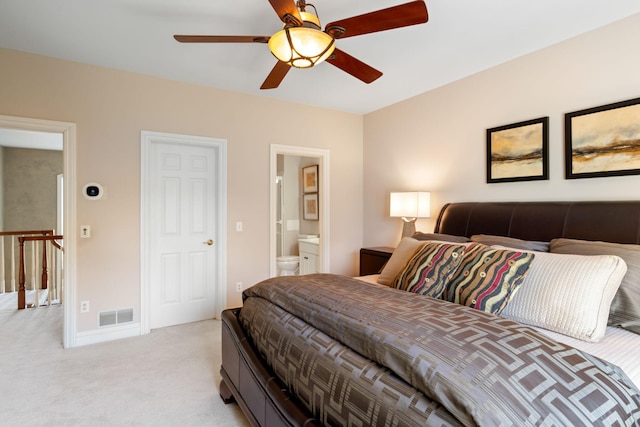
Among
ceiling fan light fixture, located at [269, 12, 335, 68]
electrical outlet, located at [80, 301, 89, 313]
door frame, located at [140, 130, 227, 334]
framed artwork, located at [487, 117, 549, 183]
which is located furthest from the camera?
door frame, located at [140, 130, 227, 334]

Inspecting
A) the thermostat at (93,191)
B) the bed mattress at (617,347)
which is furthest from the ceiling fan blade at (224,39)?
the bed mattress at (617,347)

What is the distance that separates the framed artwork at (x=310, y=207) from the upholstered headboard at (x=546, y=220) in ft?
7.71

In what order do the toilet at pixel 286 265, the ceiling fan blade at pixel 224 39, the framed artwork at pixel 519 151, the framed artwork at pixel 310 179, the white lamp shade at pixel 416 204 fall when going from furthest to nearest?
the framed artwork at pixel 310 179 < the toilet at pixel 286 265 < the white lamp shade at pixel 416 204 < the framed artwork at pixel 519 151 < the ceiling fan blade at pixel 224 39

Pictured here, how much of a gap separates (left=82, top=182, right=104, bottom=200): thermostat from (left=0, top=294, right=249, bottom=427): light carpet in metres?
1.36

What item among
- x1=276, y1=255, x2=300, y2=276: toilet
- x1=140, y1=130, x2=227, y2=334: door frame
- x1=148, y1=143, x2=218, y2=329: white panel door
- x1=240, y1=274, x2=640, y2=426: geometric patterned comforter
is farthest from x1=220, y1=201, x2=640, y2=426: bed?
x1=276, y1=255, x2=300, y2=276: toilet

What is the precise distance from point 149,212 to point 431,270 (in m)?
2.77

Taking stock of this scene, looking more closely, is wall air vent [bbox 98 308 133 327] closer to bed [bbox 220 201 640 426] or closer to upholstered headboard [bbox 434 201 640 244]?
bed [bbox 220 201 640 426]

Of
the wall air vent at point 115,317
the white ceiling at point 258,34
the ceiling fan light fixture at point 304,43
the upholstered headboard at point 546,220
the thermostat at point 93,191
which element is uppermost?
the white ceiling at point 258,34

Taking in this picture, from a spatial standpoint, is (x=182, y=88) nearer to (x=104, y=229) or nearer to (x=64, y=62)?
(x=64, y=62)

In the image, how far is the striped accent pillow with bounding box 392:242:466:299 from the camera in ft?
6.43

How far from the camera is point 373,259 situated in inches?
150

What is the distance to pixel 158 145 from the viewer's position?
354cm

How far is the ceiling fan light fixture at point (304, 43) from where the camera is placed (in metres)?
1.74

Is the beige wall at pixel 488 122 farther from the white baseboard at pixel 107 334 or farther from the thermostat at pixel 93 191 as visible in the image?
the thermostat at pixel 93 191
